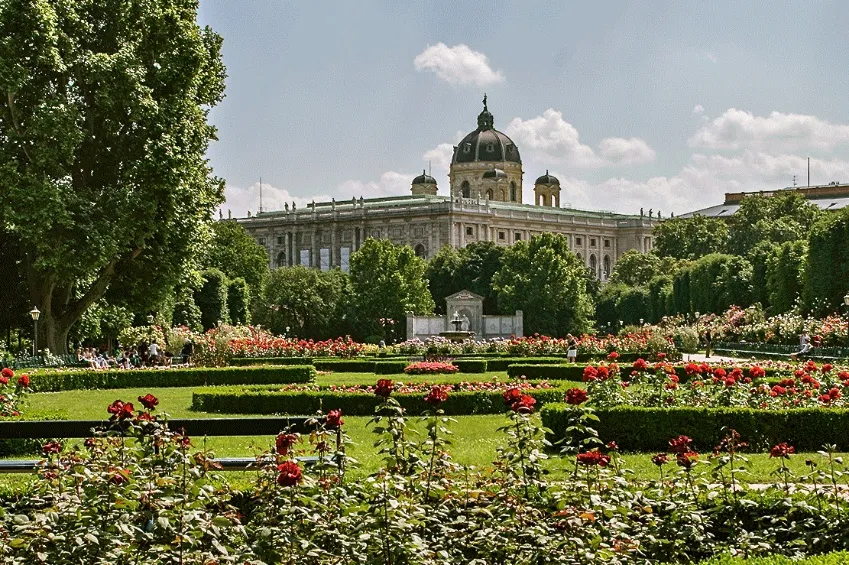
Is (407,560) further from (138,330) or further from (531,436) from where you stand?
(138,330)

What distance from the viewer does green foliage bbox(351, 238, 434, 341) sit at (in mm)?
68312

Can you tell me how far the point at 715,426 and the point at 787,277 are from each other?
42147 millimetres

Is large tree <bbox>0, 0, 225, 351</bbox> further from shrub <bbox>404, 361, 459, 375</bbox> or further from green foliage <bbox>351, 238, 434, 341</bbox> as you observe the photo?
green foliage <bbox>351, 238, 434, 341</bbox>

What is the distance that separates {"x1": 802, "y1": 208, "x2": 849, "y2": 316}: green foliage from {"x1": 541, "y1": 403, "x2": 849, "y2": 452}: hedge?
3379cm

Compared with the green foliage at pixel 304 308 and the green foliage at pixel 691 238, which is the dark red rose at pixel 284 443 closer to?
the green foliage at pixel 304 308

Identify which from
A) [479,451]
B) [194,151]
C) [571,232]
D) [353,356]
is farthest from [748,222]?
[479,451]

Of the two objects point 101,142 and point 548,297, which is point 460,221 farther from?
point 101,142

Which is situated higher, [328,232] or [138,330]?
[328,232]

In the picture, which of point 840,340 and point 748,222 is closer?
point 840,340

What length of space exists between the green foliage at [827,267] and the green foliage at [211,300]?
2480 cm

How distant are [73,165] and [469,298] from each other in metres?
40.8

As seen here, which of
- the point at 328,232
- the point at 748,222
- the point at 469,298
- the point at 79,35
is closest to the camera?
the point at 79,35

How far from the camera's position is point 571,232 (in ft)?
423

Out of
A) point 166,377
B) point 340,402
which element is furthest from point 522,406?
point 166,377
